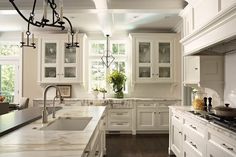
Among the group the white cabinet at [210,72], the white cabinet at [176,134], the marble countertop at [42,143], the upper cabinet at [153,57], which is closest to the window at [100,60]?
the upper cabinet at [153,57]

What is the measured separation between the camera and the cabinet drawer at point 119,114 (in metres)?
6.04

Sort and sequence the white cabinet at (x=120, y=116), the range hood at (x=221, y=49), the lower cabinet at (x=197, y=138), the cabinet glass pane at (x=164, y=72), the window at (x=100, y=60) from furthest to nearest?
the window at (x=100, y=60)
the cabinet glass pane at (x=164, y=72)
the white cabinet at (x=120, y=116)
the range hood at (x=221, y=49)
the lower cabinet at (x=197, y=138)

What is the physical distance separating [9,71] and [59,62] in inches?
63.0

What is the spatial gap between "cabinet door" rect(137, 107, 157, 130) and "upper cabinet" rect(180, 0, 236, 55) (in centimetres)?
240

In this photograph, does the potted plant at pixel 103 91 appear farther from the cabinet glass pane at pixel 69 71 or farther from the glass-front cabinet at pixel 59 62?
the cabinet glass pane at pixel 69 71

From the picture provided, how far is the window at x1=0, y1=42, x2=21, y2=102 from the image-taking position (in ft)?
22.1

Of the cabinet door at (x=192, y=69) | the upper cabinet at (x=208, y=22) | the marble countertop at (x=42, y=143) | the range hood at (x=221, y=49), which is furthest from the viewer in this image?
the cabinet door at (x=192, y=69)

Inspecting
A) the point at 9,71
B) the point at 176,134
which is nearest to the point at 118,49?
the point at 9,71

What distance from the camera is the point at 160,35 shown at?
632 cm

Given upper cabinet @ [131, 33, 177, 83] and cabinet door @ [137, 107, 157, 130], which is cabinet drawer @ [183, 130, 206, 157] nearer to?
cabinet door @ [137, 107, 157, 130]

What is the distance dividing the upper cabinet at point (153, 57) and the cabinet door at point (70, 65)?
4.67 feet

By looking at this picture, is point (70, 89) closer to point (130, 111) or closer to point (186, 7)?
point (130, 111)

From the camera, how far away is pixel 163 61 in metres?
6.34

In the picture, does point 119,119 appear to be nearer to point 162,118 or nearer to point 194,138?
point 162,118
